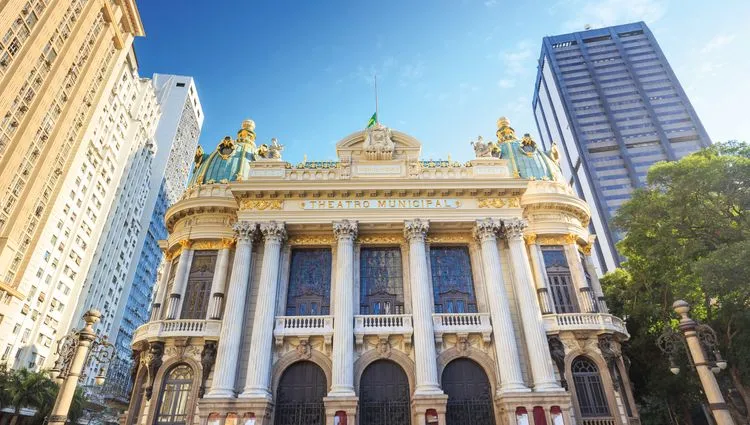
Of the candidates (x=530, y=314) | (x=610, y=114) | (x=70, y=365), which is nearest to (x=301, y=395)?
(x=70, y=365)

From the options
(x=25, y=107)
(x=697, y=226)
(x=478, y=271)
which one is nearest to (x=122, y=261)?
(x=25, y=107)

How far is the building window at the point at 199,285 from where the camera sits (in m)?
24.8

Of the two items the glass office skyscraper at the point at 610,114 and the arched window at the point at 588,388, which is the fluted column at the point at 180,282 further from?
the glass office skyscraper at the point at 610,114

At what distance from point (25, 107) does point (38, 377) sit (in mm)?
26760

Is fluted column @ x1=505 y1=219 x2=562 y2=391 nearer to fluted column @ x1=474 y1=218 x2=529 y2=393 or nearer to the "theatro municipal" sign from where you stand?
fluted column @ x1=474 y1=218 x2=529 y2=393

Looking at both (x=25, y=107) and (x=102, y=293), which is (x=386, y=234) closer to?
(x=25, y=107)

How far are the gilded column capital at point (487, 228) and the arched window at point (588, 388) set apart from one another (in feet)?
25.5

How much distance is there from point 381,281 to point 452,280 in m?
4.10

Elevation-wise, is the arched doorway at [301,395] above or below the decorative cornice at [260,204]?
below

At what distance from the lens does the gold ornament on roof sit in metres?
32.9

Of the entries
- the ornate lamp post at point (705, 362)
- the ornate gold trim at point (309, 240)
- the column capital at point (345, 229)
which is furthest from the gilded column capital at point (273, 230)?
the ornate lamp post at point (705, 362)

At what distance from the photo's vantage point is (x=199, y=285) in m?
25.5

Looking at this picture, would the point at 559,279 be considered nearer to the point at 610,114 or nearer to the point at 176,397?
the point at 176,397

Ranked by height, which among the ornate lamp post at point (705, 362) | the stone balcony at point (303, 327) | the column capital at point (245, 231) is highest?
the column capital at point (245, 231)
